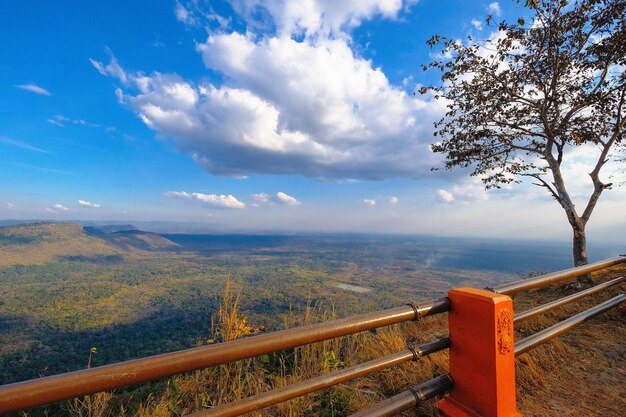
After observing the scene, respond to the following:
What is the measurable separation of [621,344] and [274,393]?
456 cm

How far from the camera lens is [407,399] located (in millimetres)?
1740

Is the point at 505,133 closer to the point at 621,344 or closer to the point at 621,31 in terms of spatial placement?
the point at 621,31

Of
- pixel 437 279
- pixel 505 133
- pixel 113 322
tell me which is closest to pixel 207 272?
pixel 113 322

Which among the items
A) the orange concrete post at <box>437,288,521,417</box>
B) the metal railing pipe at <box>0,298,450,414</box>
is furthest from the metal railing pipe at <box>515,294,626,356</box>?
the metal railing pipe at <box>0,298,450,414</box>

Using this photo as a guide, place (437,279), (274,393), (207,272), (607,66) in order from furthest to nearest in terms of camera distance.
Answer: (207,272) < (437,279) < (607,66) < (274,393)

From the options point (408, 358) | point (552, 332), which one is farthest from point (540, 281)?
point (408, 358)

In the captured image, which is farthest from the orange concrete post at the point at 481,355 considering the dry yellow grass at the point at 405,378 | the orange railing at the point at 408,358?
the dry yellow grass at the point at 405,378

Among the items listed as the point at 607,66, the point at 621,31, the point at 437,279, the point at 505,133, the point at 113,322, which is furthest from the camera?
the point at 437,279

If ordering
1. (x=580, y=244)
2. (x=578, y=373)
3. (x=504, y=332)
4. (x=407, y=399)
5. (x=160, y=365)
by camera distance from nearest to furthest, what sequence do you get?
(x=160, y=365)
(x=504, y=332)
(x=407, y=399)
(x=578, y=373)
(x=580, y=244)

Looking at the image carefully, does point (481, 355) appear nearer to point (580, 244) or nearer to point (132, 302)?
point (580, 244)

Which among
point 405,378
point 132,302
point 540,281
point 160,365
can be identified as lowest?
point 132,302

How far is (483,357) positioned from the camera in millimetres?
1671

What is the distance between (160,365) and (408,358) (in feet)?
4.53

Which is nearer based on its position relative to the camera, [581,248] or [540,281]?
[540,281]
